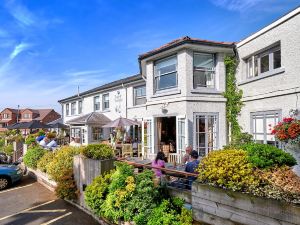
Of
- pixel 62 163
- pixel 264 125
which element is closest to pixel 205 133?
pixel 264 125

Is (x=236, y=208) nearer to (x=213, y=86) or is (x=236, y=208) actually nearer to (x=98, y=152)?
(x=98, y=152)

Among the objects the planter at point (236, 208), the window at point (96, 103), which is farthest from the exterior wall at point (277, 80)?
the window at point (96, 103)

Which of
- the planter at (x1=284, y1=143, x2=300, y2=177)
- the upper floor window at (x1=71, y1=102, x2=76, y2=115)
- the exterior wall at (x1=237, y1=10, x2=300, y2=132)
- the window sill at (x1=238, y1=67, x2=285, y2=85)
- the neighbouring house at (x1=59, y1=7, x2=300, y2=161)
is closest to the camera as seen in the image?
the planter at (x1=284, y1=143, x2=300, y2=177)

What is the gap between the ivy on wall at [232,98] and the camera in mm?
12172

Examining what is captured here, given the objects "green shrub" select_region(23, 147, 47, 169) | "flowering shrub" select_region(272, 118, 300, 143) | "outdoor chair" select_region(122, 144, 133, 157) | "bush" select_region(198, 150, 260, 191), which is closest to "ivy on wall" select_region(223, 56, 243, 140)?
"flowering shrub" select_region(272, 118, 300, 143)

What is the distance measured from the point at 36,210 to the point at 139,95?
1178cm

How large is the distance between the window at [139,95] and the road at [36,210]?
375 inches

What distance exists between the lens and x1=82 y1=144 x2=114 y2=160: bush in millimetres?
8891

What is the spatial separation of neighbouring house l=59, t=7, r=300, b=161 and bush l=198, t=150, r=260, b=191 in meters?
5.32

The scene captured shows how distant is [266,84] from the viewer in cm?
1061

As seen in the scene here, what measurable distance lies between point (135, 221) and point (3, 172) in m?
9.64

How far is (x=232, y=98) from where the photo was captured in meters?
12.3

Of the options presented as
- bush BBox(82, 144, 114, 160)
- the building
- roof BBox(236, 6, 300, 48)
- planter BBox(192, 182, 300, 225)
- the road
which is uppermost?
roof BBox(236, 6, 300, 48)

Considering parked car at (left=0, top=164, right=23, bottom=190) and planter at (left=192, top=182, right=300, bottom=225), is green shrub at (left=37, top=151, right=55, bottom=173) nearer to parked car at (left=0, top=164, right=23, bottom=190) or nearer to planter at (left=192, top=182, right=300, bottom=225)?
parked car at (left=0, top=164, right=23, bottom=190)
